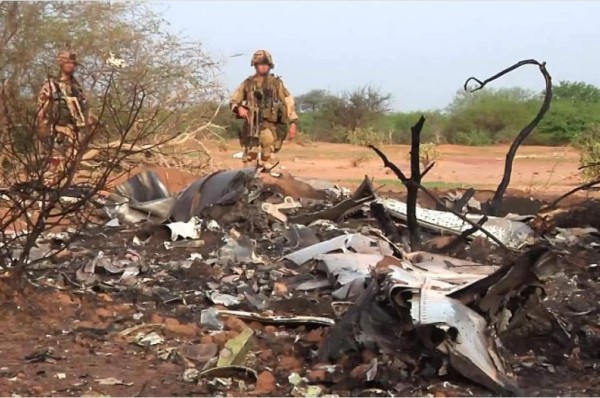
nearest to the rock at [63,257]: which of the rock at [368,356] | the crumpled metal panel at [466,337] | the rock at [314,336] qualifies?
the rock at [314,336]

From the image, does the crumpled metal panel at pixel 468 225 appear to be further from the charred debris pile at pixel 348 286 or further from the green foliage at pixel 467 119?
the green foliage at pixel 467 119

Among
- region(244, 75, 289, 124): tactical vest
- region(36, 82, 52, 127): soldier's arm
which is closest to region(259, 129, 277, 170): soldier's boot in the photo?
region(244, 75, 289, 124): tactical vest

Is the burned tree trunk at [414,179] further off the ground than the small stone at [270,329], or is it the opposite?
the burned tree trunk at [414,179]

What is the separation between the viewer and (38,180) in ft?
17.0

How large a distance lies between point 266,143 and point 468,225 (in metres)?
4.36

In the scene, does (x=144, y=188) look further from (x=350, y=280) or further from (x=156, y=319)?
(x=156, y=319)

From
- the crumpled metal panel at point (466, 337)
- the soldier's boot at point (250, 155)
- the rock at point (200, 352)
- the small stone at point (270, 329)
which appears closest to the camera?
the crumpled metal panel at point (466, 337)

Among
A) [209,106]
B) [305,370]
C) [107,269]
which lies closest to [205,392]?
[305,370]

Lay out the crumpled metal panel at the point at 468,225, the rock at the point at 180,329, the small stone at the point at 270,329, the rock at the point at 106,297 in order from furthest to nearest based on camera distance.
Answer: the crumpled metal panel at the point at 468,225 < the rock at the point at 106,297 < the small stone at the point at 270,329 < the rock at the point at 180,329

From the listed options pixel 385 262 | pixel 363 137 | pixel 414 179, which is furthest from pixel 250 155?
pixel 363 137

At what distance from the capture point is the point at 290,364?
165 inches

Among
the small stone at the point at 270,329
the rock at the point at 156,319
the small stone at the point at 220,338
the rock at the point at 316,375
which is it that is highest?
the rock at the point at 316,375

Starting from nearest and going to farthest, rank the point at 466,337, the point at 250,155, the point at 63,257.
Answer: the point at 466,337, the point at 63,257, the point at 250,155

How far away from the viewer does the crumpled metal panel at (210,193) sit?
28.9 ft
